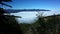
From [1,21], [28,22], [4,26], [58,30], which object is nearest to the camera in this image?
[1,21]

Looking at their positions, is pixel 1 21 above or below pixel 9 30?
above

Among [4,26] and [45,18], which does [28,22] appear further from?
[4,26]

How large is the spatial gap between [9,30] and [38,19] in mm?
2021

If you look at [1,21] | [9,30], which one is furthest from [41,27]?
[1,21]

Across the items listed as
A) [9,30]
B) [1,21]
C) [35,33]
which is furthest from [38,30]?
[1,21]

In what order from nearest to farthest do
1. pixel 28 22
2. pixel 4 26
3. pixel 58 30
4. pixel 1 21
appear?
pixel 1 21 < pixel 4 26 < pixel 28 22 < pixel 58 30

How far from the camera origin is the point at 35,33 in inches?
210

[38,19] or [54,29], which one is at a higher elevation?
[38,19]

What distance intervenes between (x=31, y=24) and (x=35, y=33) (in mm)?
404

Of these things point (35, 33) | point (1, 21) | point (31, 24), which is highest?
point (1, 21)

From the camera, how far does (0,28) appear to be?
11.4ft

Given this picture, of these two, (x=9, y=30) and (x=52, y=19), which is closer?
(x=9, y=30)

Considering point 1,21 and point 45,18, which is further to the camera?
point 45,18

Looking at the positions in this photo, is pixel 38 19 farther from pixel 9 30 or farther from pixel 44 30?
pixel 9 30
